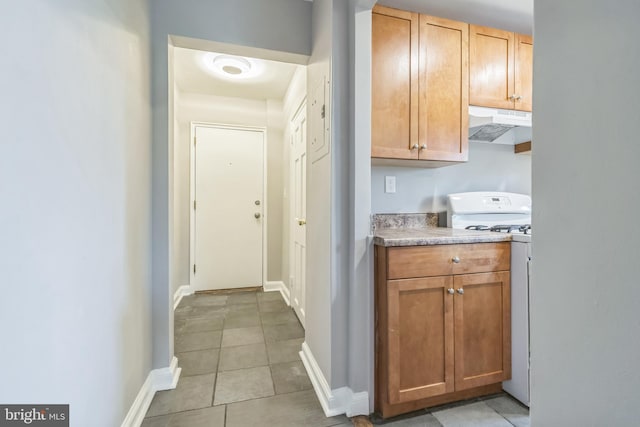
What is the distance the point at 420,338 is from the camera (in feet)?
4.46

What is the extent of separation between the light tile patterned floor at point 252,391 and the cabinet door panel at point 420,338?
0.17 metres

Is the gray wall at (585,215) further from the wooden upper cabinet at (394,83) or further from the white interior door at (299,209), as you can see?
the white interior door at (299,209)

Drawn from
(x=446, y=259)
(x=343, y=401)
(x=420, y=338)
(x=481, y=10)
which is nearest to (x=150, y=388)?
(x=343, y=401)

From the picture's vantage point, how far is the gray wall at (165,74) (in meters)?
1.60

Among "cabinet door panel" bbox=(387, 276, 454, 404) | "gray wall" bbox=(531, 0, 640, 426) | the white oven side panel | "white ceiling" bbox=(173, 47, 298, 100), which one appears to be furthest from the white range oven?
"white ceiling" bbox=(173, 47, 298, 100)

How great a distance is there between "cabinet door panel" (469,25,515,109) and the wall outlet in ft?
2.32

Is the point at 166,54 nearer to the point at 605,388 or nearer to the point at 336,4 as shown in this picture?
the point at 336,4

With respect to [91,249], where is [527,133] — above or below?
above

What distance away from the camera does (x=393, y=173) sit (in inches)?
80.2

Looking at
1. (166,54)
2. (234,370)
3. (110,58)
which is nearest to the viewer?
(110,58)

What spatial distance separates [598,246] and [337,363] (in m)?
1.27

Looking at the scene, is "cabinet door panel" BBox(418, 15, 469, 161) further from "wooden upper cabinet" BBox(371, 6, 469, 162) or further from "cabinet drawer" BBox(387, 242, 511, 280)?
"cabinet drawer" BBox(387, 242, 511, 280)

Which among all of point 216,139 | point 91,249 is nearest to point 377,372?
point 91,249

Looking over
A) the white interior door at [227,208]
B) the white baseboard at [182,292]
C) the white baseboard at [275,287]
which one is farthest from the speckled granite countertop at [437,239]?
the white baseboard at [182,292]
